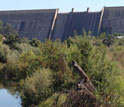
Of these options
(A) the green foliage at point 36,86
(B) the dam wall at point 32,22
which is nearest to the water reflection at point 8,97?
(A) the green foliage at point 36,86

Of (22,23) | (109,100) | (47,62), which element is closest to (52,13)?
(22,23)

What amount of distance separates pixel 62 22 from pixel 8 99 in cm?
3531

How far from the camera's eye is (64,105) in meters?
5.78

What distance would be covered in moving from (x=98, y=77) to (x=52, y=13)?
48.1 m

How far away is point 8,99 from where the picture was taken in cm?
1900

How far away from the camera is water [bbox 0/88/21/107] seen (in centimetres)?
1712

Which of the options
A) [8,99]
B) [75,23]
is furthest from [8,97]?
[75,23]

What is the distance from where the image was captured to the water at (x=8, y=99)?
1712 centimetres

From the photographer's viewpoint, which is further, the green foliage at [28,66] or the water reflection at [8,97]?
the water reflection at [8,97]

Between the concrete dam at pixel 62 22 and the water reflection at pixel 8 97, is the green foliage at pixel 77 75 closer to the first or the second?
the water reflection at pixel 8 97

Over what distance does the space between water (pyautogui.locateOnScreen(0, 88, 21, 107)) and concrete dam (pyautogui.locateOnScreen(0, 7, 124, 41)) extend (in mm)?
29627

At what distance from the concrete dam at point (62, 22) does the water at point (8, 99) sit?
97.2ft

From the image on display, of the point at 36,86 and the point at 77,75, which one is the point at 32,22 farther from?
the point at 77,75

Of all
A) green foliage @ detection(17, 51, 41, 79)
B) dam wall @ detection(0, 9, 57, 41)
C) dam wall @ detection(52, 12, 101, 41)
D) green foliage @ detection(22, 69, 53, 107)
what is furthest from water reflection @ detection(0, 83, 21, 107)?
dam wall @ detection(0, 9, 57, 41)
